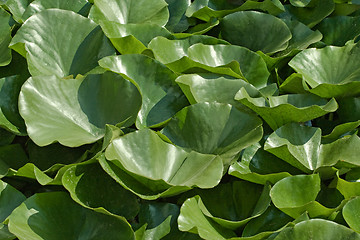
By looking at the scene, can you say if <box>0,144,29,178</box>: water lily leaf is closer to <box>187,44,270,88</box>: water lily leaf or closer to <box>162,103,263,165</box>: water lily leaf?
<box>162,103,263,165</box>: water lily leaf

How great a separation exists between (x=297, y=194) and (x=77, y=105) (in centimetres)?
39

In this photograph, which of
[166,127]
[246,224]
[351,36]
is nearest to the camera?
[246,224]

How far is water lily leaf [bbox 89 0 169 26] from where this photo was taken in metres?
1.13

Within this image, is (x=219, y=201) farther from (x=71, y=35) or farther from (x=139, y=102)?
(x=71, y=35)

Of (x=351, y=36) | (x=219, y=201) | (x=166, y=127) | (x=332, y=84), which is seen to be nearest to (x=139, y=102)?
(x=166, y=127)

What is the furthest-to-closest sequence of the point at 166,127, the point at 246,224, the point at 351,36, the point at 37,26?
the point at 351,36 < the point at 37,26 < the point at 166,127 < the point at 246,224

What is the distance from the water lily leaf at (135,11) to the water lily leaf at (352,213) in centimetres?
57

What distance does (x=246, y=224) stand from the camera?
0.79 metres

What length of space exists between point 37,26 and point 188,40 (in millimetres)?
291

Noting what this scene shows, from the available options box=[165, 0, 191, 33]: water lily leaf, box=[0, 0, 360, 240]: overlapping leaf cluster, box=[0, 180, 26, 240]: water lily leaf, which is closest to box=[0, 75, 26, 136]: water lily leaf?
box=[0, 0, 360, 240]: overlapping leaf cluster

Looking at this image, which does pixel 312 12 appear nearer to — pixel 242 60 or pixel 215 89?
pixel 242 60

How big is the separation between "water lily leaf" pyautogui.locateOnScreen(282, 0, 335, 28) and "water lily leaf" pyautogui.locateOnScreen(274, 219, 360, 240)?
630 mm

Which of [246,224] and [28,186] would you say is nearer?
[246,224]

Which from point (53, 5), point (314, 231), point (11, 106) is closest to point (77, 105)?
point (11, 106)
